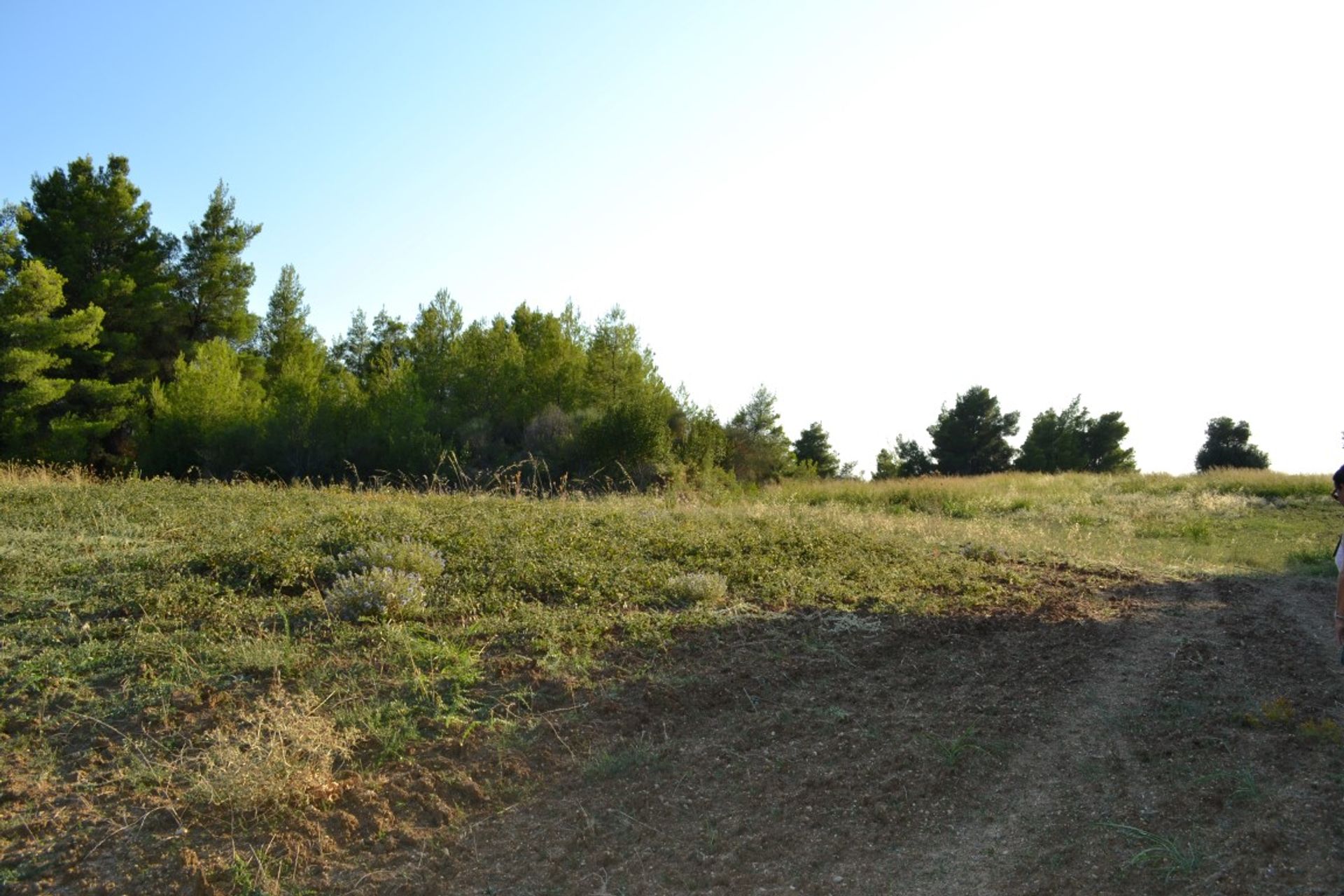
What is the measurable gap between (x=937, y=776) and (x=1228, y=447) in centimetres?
4178

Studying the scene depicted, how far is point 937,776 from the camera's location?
4.70 m

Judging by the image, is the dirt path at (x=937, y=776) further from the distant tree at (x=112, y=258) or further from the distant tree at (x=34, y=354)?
the distant tree at (x=112, y=258)

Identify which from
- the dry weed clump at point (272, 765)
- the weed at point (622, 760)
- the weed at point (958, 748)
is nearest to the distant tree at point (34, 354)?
the dry weed clump at point (272, 765)

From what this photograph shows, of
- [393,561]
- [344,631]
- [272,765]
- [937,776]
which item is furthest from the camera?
[393,561]

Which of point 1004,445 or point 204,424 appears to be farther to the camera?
point 1004,445

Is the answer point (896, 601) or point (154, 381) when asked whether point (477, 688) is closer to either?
point (896, 601)

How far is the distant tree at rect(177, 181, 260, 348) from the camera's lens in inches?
1352

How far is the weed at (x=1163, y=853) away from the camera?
3.85 metres

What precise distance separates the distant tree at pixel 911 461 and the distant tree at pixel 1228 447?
1243 centimetres

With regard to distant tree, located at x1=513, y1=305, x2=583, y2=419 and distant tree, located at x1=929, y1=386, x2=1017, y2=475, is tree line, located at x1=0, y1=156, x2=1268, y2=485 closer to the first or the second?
distant tree, located at x1=513, y1=305, x2=583, y2=419

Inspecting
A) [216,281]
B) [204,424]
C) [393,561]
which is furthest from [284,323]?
[393,561]

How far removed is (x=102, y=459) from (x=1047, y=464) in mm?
40037

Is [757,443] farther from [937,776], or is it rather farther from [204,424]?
[937,776]

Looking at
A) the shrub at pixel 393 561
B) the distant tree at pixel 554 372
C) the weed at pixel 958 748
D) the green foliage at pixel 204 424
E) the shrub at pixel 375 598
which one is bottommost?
the weed at pixel 958 748
